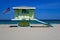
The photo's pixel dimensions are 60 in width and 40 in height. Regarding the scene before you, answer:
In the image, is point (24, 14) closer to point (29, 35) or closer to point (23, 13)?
point (23, 13)

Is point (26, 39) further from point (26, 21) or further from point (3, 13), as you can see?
point (3, 13)

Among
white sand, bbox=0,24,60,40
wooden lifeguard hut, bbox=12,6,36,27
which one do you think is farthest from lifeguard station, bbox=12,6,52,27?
white sand, bbox=0,24,60,40

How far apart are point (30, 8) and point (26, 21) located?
0.74m

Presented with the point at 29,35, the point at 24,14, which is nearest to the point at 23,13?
the point at 24,14

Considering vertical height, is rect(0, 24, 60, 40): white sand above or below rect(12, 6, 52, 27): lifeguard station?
below

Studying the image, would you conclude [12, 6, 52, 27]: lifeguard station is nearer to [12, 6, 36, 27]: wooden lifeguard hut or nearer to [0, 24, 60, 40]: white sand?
[12, 6, 36, 27]: wooden lifeguard hut

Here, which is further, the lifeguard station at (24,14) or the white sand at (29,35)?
the lifeguard station at (24,14)

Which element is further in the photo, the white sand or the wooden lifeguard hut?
the wooden lifeguard hut

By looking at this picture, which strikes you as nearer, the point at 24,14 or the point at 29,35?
the point at 29,35

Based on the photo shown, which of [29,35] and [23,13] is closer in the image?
[29,35]

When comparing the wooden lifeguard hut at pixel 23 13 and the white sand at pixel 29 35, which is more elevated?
the wooden lifeguard hut at pixel 23 13

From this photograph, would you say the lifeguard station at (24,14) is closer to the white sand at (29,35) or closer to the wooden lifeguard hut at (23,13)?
the wooden lifeguard hut at (23,13)

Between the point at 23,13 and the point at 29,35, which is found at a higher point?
the point at 23,13

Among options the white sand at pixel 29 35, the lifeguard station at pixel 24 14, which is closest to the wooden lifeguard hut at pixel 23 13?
the lifeguard station at pixel 24 14
